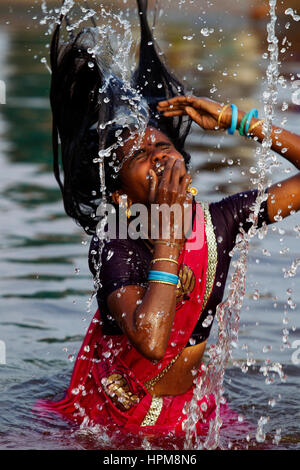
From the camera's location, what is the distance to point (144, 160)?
3.50 metres

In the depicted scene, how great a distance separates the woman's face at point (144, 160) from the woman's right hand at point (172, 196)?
0.16 ft

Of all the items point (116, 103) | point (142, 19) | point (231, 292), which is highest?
point (142, 19)

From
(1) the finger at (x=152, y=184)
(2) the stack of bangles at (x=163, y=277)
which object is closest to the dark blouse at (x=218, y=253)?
(2) the stack of bangles at (x=163, y=277)

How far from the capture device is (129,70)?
4.10m

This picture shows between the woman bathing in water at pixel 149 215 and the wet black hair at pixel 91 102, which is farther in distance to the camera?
the wet black hair at pixel 91 102

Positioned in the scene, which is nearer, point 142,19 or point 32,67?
point 142,19

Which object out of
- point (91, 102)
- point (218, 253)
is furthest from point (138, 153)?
point (218, 253)

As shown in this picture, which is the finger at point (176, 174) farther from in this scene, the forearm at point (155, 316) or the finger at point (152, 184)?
the forearm at point (155, 316)

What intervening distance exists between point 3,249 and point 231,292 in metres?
2.93

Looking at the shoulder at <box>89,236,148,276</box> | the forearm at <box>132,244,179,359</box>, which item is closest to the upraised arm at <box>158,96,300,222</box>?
the shoulder at <box>89,236,148,276</box>

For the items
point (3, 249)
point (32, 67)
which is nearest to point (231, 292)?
point (3, 249)

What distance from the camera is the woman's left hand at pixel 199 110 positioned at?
3717 mm

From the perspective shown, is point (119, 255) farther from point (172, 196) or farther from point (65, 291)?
point (65, 291)

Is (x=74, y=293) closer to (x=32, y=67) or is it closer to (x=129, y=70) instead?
(x=129, y=70)
